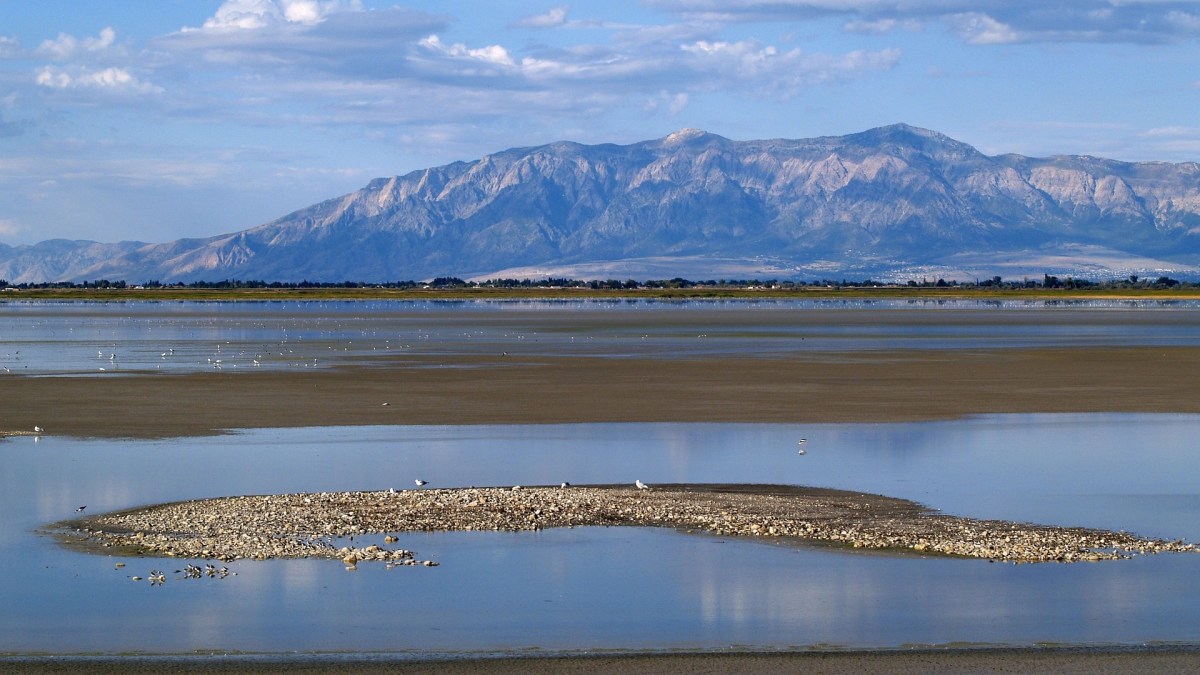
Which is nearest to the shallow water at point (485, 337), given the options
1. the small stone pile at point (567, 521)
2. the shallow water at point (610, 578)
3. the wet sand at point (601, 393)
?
the wet sand at point (601, 393)

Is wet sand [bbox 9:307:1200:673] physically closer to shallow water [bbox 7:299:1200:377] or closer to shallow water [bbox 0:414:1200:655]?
shallow water [bbox 7:299:1200:377]

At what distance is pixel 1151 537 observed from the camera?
17.8 meters

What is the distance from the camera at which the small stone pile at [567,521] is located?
16.9 m

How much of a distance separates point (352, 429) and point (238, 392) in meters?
10.5

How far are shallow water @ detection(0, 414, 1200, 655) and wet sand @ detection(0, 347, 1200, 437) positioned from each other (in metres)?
7.23

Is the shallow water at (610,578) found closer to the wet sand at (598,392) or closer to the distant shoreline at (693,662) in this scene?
the distant shoreline at (693,662)

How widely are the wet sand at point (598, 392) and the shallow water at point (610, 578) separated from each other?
23.7 feet

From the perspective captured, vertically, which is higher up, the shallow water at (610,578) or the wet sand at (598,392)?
the wet sand at (598,392)

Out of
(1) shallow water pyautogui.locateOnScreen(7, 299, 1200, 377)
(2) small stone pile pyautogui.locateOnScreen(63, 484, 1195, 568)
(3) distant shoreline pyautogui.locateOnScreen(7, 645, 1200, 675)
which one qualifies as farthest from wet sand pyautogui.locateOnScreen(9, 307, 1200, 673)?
(3) distant shoreline pyautogui.locateOnScreen(7, 645, 1200, 675)

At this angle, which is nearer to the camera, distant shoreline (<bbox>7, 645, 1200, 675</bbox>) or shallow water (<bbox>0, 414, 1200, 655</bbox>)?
distant shoreline (<bbox>7, 645, 1200, 675</bbox>)

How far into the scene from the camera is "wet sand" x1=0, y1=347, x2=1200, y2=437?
33.0 m

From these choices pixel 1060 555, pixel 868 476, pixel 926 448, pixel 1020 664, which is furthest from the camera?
pixel 926 448

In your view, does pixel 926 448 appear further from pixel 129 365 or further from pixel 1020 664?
pixel 129 365

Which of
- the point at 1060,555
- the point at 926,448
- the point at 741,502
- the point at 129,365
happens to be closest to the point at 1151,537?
the point at 1060,555
